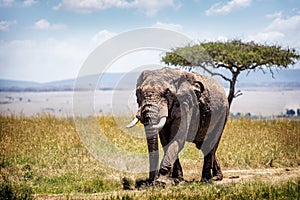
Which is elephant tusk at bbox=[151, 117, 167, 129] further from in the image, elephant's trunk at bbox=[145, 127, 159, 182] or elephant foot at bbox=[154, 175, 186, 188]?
elephant foot at bbox=[154, 175, 186, 188]

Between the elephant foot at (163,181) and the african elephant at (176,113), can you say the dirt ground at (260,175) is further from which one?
the elephant foot at (163,181)

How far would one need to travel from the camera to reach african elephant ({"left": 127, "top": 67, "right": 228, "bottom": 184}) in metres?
11.1

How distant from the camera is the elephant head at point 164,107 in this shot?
11.0m

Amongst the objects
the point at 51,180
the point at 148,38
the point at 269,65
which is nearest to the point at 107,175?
the point at 51,180

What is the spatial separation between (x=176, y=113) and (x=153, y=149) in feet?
3.11

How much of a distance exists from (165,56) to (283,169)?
62.6 ft

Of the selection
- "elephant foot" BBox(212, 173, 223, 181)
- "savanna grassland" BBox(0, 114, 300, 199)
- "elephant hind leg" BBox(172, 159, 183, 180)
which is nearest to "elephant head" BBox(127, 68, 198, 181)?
"savanna grassland" BBox(0, 114, 300, 199)

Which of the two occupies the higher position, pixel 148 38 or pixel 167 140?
pixel 148 38

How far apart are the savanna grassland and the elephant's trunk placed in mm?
546

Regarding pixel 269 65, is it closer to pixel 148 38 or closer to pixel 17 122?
pixel 17 122

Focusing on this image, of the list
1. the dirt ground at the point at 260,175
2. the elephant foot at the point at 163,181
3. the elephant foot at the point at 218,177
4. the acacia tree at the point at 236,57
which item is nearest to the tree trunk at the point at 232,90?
the acacia tree at the point at 236,57

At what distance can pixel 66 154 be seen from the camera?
1659cm

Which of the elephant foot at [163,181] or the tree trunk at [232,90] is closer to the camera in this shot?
the elephant foot at [163,181]

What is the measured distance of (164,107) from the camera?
1112 centimetres
